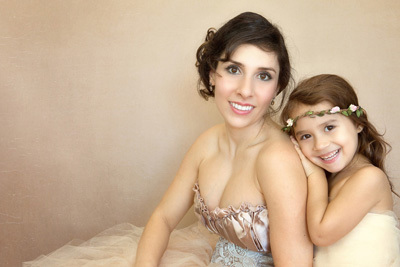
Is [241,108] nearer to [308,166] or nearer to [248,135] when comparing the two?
[248,135]

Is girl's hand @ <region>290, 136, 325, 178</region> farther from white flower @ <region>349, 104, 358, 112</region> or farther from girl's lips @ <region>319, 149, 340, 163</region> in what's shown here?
white flower @ <region>349, 104, 358, 112</region>

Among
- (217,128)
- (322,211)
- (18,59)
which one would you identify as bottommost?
(322,211)

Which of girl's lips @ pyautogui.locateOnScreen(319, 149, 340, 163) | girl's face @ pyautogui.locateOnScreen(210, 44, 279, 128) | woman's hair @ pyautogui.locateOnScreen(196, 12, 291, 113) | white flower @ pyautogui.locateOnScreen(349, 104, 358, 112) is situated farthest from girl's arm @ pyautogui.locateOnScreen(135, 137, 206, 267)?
white flower @ pyautogui.locateOnScreen(349, 104, 358, 112)

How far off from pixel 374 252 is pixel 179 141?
132cm

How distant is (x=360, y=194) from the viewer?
151cm

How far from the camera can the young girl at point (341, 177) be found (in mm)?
1499

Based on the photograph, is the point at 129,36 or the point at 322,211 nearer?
the point at 322,211

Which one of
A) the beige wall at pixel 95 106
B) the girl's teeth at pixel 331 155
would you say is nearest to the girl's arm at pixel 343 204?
the girl's teeth at pixel 331 155

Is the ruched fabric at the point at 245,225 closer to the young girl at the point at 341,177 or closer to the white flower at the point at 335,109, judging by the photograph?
the young girl at the point at 341,177

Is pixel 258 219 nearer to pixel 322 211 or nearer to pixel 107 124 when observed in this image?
pixel 322 211

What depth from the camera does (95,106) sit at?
2594 mm

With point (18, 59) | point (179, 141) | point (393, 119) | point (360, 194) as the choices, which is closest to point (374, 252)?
point (360, 194)

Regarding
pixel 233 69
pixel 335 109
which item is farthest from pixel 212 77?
pixel 335 109

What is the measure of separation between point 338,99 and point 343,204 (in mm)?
390
